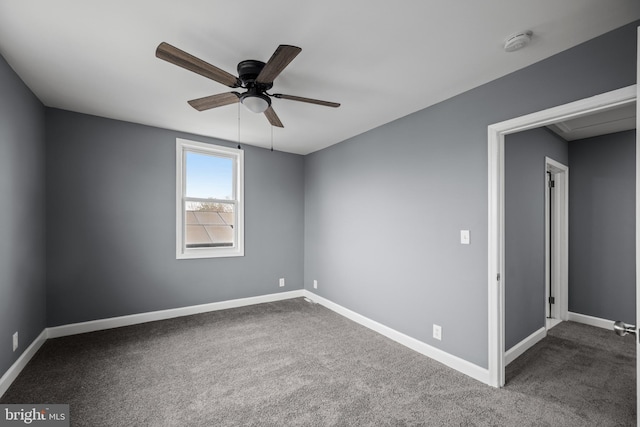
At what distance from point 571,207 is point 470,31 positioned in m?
3.47

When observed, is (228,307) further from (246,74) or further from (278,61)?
(278,61)

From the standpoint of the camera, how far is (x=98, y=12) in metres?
1.72

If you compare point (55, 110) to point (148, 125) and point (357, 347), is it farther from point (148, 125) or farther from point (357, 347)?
point (357, 347)

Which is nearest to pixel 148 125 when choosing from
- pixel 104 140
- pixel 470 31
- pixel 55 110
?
pixel 104 140

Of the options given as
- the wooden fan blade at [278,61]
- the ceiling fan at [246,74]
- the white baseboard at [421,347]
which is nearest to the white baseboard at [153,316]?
the white baseboard at [421,347]

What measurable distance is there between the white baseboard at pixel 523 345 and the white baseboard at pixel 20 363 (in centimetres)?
402

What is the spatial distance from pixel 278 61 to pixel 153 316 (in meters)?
3.58

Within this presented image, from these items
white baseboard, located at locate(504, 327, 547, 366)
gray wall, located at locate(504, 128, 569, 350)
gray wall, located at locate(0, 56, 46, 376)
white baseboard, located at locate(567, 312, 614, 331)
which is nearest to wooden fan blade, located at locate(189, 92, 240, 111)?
gray wall, located at locate(0, 56, 46, 376)

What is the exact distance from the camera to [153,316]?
3.79 metres

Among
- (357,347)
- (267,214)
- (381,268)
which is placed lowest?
(357,347)

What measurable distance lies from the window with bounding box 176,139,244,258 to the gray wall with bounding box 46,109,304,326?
0.33 ft

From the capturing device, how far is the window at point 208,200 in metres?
4.01

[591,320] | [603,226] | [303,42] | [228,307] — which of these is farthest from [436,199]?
[228,307]

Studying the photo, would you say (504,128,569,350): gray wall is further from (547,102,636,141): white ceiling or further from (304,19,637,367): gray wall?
(304,19,637,367): gray wall
